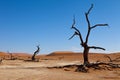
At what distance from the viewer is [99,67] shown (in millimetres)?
22797

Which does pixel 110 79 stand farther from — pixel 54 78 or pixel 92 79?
pixel 54 78

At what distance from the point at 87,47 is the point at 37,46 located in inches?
934

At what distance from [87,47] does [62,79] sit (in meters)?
10.3

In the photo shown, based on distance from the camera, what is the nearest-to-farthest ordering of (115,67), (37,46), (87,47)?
(115,67) < (87,47) < (37,46)

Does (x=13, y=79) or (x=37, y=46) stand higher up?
(x=37, y=46)

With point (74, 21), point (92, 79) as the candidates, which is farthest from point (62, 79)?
point (74, 21)

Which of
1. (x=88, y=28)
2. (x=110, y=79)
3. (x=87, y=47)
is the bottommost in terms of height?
(x=110, y=79)

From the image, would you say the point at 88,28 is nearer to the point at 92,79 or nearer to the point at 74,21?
the point at 74,21

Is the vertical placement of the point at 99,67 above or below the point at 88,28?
below

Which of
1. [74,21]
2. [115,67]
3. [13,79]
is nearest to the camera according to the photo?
[13,79]

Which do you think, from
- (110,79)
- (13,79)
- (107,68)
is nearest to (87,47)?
(107,68)

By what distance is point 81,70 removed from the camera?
70.9ft

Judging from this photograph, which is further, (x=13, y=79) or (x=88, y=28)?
(x=88, y=28)

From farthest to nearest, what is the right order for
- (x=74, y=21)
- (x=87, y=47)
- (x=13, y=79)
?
(x=74, y=21), (x=87, y=47), (x=13, y=79)
